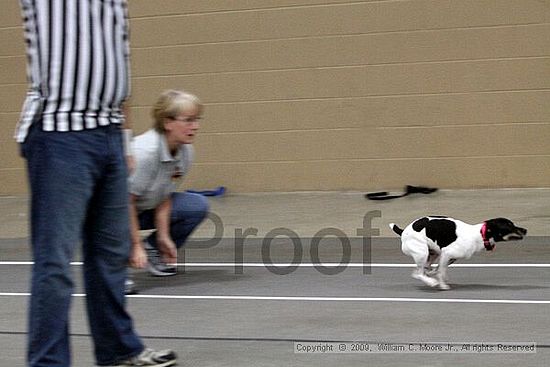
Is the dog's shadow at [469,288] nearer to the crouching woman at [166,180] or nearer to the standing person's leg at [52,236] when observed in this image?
the crouching woman at [166,180]

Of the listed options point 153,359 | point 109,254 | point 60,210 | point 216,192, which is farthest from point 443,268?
point 216,192

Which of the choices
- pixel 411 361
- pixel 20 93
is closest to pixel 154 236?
pixel 411 361

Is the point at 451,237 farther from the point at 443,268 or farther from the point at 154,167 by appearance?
the point at 154,167

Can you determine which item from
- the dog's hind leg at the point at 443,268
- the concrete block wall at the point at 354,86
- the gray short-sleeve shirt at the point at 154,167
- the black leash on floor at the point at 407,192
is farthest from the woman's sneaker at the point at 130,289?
the concrete block wall at the point at 354,86

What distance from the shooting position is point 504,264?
7828 mm

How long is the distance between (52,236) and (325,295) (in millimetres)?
2896

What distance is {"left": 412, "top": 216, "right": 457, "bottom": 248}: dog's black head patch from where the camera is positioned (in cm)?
670

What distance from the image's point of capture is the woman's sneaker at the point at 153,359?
4844 millimetres

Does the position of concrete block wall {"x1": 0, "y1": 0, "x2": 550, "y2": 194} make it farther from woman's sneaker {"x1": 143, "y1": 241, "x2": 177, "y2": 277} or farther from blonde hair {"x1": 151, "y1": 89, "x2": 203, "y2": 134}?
blonde hair {"x1": 151, "y1": 89, "x2": 203, "y2": 134}

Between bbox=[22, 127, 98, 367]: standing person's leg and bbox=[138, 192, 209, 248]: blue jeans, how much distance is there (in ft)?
10.9

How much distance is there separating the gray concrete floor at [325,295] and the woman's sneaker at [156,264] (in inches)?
5.0

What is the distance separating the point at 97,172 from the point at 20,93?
334 inches

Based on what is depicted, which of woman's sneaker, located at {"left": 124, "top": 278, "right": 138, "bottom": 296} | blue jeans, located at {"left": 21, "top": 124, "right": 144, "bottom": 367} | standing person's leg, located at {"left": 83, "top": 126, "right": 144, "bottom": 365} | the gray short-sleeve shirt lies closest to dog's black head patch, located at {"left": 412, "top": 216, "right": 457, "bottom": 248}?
the gray short-sleeve shirt

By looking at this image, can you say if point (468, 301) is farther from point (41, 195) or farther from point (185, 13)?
point (185, 13)
